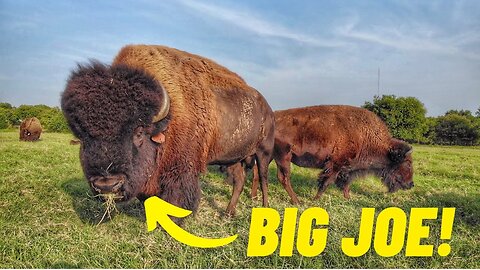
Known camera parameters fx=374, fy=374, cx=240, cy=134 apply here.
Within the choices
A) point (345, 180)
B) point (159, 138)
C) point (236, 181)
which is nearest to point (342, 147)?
point (345, 180)

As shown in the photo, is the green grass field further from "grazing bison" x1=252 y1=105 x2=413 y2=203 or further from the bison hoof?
"grazing bison" x1=252 y1=105 x2=413 y2=203

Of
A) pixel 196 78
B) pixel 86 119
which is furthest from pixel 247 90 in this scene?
pixel 86 119

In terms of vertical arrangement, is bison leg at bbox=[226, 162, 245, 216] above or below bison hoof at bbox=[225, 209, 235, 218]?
above

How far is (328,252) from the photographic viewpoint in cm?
377

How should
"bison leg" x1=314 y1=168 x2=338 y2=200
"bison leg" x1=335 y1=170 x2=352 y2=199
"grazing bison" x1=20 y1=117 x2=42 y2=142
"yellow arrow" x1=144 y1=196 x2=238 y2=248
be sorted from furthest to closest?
1. "grazing bison" x1=20 y1=117 x2=42 y2=142
2. "bison leg" x1=335 y1=170 x2=352 y2=199
3. "bison leg" x1=314 y1=168 x2=338 y2=200
4. "yellow arrow" x1=144 y1=196 x2=238 y2=248

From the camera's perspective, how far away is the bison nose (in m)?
3.67

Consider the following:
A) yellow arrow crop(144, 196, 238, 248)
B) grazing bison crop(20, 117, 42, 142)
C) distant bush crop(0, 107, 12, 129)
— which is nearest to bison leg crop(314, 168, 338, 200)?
yellow arrow crop(144, 196, 238, 248)

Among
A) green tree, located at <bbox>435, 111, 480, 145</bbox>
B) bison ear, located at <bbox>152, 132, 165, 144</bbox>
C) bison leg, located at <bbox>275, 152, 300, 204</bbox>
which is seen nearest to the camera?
bison ear, located at <bbox>152, 132, 165, 144</bbox>

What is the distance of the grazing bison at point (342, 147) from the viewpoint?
8914mm

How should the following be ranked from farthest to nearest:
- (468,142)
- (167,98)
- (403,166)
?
(468,142)
(403,166)
(167,98)

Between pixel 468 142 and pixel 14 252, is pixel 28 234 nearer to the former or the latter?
pixel 14 252

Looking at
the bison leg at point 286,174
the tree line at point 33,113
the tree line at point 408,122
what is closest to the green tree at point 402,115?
the tree line at point 408,122

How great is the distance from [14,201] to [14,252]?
8.13ft

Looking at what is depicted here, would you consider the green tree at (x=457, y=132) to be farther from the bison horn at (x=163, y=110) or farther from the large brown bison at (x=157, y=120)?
the bison horn at (x=163, y=110)
